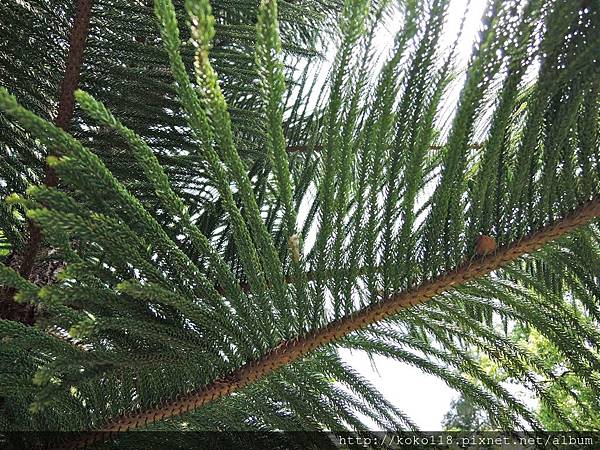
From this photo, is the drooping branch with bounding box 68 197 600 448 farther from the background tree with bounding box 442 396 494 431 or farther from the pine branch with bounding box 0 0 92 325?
the background tree with bounding box 442 396 494 431

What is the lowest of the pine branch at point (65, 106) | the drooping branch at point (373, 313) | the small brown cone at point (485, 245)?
the drooping branch at point (373, 313)

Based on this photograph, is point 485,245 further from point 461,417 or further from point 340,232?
point 461,417

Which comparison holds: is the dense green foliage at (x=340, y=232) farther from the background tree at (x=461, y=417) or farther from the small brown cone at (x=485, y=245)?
the background tree at (x=461, y=417)

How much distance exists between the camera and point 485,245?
68cm

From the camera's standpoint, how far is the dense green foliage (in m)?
0.57

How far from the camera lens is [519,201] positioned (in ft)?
2.24

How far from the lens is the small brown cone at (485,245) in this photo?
0.68 meters

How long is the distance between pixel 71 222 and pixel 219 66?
1.99 ft

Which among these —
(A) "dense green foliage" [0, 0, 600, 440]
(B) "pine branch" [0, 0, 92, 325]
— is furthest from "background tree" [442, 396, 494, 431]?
(B) "pine branch" [0, 0, 92, 325]

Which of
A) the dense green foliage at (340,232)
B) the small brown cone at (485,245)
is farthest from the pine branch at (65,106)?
the small brown cone at (485,245)

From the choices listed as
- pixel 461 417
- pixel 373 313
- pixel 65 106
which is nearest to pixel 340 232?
pixel 373 313

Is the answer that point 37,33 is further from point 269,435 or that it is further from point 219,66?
point 269,435

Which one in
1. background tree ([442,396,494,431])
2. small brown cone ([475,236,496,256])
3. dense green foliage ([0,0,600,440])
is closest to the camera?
dense green foliage ([0,0,600,440])

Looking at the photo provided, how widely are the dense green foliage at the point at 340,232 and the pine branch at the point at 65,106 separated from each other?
0.07m
